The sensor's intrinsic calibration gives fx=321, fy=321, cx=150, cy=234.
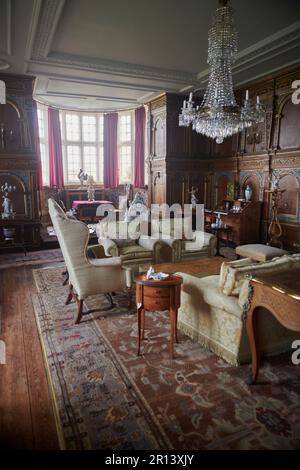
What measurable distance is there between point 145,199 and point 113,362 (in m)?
7.55

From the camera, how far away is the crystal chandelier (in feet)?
12.3

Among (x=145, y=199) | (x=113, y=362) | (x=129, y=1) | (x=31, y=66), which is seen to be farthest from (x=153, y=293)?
(x=145, y=199)

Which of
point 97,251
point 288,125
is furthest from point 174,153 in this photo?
point 97,251

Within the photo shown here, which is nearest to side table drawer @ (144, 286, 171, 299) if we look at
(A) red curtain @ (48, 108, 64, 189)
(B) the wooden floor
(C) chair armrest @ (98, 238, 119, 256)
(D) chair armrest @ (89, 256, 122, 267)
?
(D) chair armrest @ (89, 256, 122, 267)

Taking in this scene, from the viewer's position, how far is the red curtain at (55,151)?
9766mm

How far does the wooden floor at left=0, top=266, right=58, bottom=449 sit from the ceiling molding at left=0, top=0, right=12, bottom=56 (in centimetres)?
350

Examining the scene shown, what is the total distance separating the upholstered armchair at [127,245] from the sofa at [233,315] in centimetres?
157

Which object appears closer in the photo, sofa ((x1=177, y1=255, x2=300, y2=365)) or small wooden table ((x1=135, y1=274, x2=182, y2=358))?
sofa ((x1=177, y1=255, x2=300, y2=365))

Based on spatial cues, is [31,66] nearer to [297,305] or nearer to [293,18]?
[293,18]

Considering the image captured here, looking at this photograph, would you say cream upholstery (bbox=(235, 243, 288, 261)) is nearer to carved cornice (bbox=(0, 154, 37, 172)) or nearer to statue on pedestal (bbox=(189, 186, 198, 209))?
statue on pedestal (bbox=(189, 186, 198, 209))

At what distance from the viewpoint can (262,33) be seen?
4.54 m

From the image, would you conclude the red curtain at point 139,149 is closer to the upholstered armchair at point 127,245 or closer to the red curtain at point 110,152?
the red curtain at point 110,152

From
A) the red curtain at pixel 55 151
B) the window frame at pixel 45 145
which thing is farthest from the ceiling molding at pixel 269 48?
the window frame at pixel 45 145
